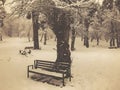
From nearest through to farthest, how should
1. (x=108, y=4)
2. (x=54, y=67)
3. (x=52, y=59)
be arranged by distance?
(x=54, y=67), (x=52, y=59), (x=108, y=4)

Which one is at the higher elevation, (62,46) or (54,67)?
(62,46)

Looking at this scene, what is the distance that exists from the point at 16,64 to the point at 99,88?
13.3 ft

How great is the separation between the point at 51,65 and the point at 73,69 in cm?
130

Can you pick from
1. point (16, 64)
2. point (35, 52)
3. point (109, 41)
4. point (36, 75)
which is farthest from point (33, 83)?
point (109, 41)

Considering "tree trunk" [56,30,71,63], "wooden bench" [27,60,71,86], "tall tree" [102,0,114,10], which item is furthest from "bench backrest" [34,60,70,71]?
"tall tree" [102,0,114,10]

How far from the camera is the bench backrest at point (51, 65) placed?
384 inches

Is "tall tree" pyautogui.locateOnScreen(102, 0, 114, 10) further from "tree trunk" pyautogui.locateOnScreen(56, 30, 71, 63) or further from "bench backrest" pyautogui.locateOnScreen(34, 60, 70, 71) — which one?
"bench backrest" pyautogui.locateOnScreen(34, 60, 70, 71)

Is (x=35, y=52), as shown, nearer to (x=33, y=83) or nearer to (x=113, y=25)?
(x=33, y=83)

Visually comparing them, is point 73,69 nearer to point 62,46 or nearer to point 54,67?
point 62,46

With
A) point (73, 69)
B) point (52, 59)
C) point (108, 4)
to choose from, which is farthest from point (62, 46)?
point (108, 4)

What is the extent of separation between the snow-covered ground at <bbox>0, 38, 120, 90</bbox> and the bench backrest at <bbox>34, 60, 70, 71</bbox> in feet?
1.91

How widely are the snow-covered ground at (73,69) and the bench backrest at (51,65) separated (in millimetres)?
583

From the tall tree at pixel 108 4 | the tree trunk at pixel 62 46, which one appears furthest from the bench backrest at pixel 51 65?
the tall tree at pixel 108 4

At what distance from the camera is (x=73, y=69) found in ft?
36.1
